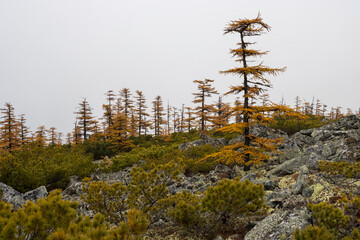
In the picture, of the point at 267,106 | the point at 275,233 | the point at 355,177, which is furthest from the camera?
the point at 267,106

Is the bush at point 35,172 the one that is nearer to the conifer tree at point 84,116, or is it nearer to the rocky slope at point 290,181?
the rocky slope at point 290,181

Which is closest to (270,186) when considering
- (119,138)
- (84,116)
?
(119,138)

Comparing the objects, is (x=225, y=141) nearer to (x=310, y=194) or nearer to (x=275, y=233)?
(x=310, y=194)

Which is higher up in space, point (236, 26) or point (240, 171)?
point (236, 26)

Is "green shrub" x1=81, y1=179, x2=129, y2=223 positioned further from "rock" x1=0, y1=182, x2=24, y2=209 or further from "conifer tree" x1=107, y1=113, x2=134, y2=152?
"conifer tree" x1=107, y1=113, x2=134, y2=152

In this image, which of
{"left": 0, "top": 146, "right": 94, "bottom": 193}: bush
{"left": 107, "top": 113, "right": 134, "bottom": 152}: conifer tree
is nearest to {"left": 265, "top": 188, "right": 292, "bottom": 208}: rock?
{"left": 0, "top": 146, "right": 94, "bottom": 193}: bush

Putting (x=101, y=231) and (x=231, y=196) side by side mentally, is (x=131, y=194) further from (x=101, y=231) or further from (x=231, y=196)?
(x=101, y=231)

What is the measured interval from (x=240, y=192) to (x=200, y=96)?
25326mm

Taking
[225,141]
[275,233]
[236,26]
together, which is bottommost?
[275,233]

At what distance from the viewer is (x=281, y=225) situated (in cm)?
415

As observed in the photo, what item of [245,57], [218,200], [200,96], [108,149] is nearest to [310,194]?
[218,200]

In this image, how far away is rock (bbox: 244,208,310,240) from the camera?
156 inches

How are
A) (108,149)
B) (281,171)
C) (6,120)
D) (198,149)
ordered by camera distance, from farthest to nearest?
(6,120) < (108,149) < (198,149) < (281,171)

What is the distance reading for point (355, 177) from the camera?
6.41 meters
